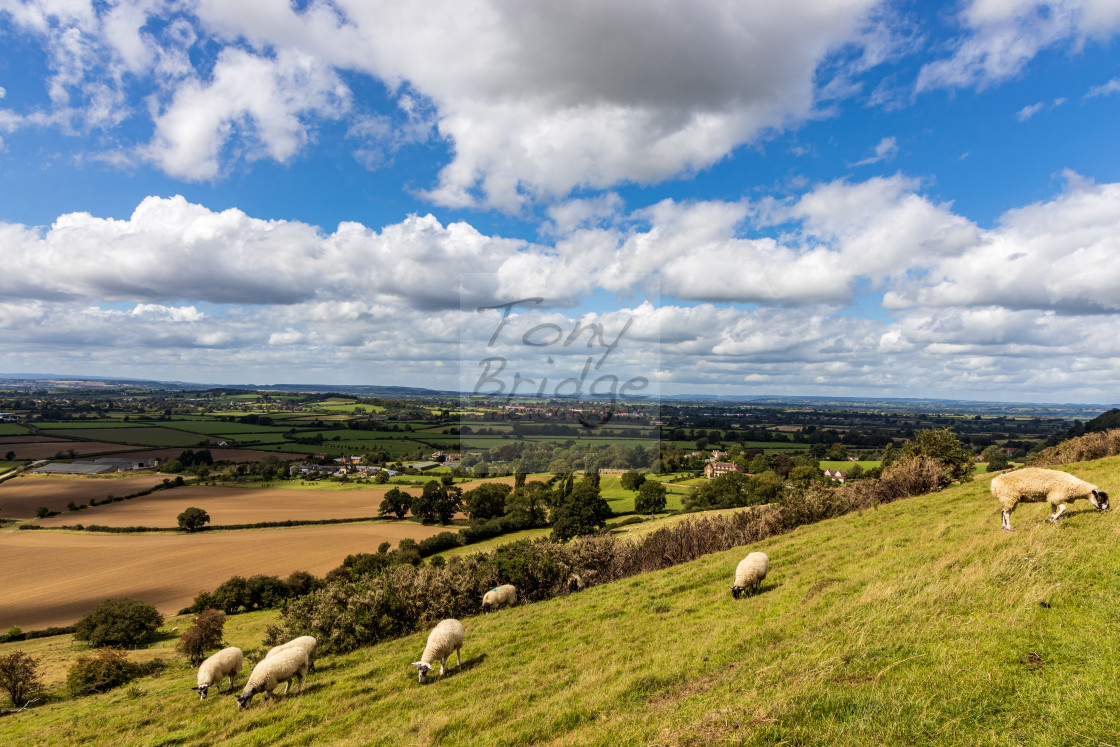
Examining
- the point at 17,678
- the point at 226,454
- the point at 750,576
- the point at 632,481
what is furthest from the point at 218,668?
the point at 226,454

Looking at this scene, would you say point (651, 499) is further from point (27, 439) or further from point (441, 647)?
point (27, 439)

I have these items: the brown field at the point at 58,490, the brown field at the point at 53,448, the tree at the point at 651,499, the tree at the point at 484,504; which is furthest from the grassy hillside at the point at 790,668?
the brown field at the point at 53,448

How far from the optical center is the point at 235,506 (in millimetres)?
79750

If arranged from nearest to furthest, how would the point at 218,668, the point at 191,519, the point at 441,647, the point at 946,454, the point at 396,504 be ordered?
the point at 441,647 < the point at 218,668 < the point at 946,454 < the point at 191,519 < the point at 396,504

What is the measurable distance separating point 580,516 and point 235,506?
60.9m

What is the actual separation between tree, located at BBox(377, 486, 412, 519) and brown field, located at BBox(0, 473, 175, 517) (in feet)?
95.7

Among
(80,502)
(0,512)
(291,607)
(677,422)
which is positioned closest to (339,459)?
(80,502)

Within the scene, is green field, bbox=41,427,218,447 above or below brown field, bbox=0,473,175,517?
above

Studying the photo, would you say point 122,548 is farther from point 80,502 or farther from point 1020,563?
point 1020,563

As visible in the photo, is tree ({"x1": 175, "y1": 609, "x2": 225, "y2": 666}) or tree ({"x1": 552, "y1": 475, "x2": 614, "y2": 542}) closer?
tree ({"x1": 175, "y1": 609, "x2": 225, "y2": 666})

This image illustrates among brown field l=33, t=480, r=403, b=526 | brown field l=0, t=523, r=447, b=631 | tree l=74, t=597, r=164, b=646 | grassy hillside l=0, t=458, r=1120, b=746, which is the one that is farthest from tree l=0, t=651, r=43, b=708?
brown field l=33, t=480, r=403, b=526

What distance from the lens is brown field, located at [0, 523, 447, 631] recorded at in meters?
43.8

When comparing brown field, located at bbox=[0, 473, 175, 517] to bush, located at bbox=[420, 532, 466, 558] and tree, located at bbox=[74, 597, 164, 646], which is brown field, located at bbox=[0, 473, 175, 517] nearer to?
tree, located at bbox=[74, 597, 164, 646]

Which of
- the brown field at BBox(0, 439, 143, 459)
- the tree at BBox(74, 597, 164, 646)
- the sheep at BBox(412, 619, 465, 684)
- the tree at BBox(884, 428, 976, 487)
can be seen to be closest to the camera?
the sheep at BBox(412, 619, 465, 684)
